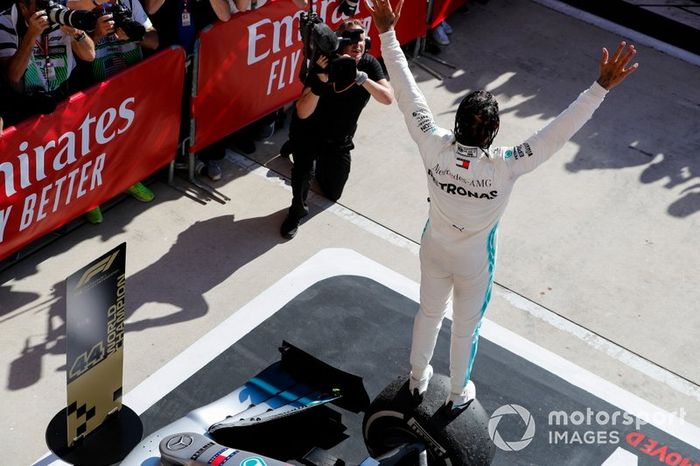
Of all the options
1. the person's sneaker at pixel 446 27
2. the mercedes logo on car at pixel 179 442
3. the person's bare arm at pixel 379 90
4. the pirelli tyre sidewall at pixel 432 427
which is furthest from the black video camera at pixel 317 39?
the person's sneaker at pixel 446 27

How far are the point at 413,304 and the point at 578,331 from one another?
124cm

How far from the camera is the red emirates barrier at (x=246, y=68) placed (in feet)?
26.6

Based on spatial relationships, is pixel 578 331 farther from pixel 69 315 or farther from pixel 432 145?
pixel 69 315

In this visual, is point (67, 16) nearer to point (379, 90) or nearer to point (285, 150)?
point (379, 90)

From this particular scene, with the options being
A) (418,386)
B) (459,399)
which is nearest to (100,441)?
(418,386)

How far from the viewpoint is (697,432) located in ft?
22.3

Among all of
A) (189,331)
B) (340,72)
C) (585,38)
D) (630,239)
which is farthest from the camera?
(585,38)

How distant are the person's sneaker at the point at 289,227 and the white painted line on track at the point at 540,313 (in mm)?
440

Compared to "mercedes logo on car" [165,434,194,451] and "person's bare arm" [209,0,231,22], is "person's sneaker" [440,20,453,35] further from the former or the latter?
"mercedes logo on car" [165,434,194,451]

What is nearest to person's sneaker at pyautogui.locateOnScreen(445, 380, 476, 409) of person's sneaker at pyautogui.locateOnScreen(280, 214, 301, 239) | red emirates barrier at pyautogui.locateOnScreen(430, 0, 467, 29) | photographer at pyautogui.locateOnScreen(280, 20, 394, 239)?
photographer at pyautogui.locateOnScreen(280, 20, 394, 239)

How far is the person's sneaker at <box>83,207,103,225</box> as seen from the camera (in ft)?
26.0

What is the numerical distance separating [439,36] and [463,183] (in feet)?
19.8

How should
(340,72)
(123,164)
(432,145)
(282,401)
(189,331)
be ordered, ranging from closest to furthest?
(432,145) → (282,401) → (340,72) → (189,331) → (123,164)

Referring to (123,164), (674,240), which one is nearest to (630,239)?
(674,240)
